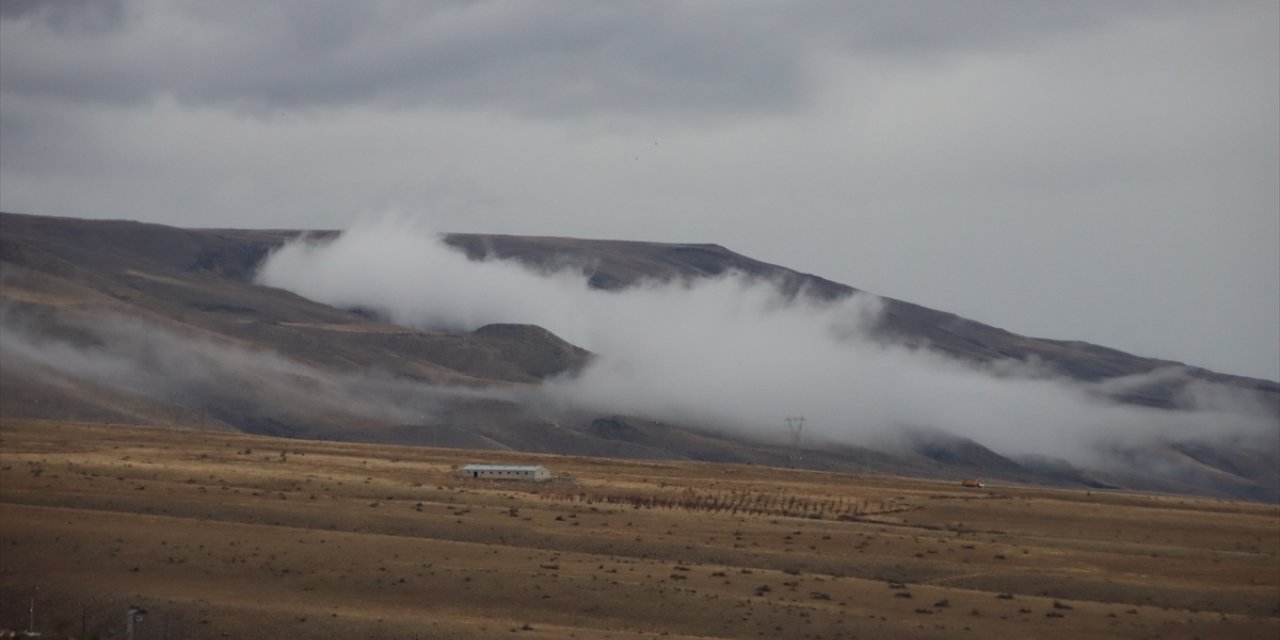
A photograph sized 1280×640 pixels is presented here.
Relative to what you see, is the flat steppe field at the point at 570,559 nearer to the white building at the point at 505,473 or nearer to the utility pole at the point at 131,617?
the utility pole at the point at 131,617

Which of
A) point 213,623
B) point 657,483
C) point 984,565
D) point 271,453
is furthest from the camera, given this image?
point 271,453

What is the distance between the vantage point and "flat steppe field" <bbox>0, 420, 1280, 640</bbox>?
208ft

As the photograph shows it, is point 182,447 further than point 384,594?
Yes

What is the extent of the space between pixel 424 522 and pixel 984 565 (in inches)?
1140

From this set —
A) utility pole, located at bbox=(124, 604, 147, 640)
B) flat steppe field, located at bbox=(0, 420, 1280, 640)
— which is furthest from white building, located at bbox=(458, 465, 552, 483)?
utility pole, located at bbox=(124, 604, 147, 640)

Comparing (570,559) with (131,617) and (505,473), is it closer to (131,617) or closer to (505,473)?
(131,617)

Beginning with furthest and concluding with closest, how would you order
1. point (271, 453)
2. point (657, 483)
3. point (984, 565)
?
1. point (271, 453)
2. point (657, 483)
3. point (984, 565)

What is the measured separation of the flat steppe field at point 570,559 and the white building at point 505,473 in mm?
2043

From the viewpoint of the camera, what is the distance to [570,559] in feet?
249

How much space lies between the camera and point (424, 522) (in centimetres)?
8494

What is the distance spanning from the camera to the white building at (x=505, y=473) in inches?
4505

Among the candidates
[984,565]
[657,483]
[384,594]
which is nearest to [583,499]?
[657,483]

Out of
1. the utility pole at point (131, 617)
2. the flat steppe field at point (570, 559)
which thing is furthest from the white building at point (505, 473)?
the utility pole at point (131, 617)

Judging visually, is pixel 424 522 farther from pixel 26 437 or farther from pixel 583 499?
pixel 26 437
